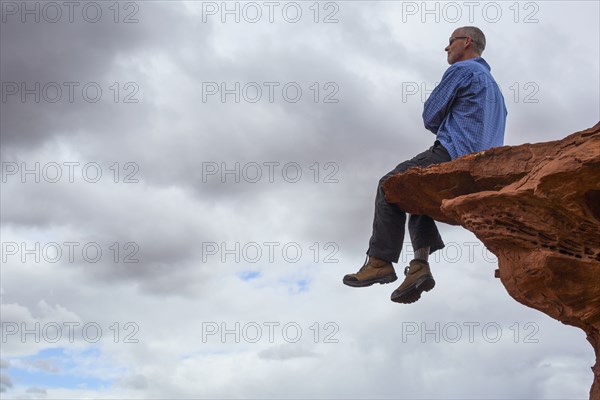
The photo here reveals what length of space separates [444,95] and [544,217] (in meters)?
2.37

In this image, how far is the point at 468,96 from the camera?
1048cm

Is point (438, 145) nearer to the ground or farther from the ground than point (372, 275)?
farther from the ground

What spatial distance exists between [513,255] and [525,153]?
1210 millimetres

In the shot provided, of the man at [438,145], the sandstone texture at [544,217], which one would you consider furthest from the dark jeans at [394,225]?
the sandstone texture at [544,217]

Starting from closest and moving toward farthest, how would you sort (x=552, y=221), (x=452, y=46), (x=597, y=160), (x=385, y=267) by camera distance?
1. (x=597, y=160)
2. (x=552, y=221)
3. (x=385, y=267)
4. (x=452, y=46)

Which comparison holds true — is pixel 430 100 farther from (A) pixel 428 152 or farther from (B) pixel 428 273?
(B) pixel 428 273

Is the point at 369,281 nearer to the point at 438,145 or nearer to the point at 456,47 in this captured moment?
the point at 438,145

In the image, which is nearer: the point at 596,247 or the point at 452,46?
the point at 596,247

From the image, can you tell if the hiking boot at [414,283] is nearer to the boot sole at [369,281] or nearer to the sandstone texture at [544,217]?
the boot sole at [369,281]

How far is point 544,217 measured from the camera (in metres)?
9.02

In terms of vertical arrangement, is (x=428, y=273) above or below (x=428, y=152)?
below

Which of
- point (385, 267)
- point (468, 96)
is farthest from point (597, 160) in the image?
point (385, 267)

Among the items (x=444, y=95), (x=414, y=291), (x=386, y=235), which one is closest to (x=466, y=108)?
(x=444, y=95)

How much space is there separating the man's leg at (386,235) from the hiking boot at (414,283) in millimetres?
200
